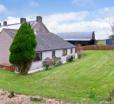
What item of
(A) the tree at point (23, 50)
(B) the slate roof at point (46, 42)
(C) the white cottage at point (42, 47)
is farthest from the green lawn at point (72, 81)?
(B) the slate roof at point (46, 42)

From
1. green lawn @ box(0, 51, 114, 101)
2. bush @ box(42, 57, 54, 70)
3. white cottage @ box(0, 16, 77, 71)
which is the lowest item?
green lawn @ box(0, 51, 114, 101)

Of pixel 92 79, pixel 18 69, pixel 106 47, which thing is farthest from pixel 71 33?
pixel 92 79

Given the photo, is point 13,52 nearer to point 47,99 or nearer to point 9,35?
point 9,35

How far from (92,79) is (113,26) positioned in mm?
57347

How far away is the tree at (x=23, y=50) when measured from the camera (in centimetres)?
3181

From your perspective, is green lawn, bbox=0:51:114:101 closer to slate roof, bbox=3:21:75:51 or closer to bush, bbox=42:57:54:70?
bush, bbox=42:57:54:70

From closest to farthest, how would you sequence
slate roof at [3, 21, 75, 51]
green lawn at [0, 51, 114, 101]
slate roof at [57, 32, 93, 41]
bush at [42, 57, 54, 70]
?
1. green lawn at [0, 51, 114, 101]
2. bush at [42, 57, 54, 70]
3. slate roof at [3, 21, 75, 51]
4. slate roof at [57, 32, 93, 41]

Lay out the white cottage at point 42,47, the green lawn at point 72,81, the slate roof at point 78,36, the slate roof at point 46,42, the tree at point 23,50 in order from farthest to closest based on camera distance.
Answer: the slate roof at point 78,36 → the slate roof at point 46,42 → the white cottage at point 42,47 → the tree at point 23,50 → the green lawn at point 72,81

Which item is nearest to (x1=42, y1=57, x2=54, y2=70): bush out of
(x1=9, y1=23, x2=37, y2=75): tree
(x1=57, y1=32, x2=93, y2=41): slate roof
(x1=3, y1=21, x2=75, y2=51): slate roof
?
(x1=3, y1=21, x2=75, y2=51): slate roof

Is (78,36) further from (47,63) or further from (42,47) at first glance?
(47,63)

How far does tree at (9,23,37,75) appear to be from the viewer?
31812mm

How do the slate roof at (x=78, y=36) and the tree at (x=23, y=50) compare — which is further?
the slate roof at (x=78, y=36)

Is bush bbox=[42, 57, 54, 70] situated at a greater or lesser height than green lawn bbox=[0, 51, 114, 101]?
greater

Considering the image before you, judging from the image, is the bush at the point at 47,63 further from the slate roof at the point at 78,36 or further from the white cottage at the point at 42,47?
the slate roof at the point at 78,36
